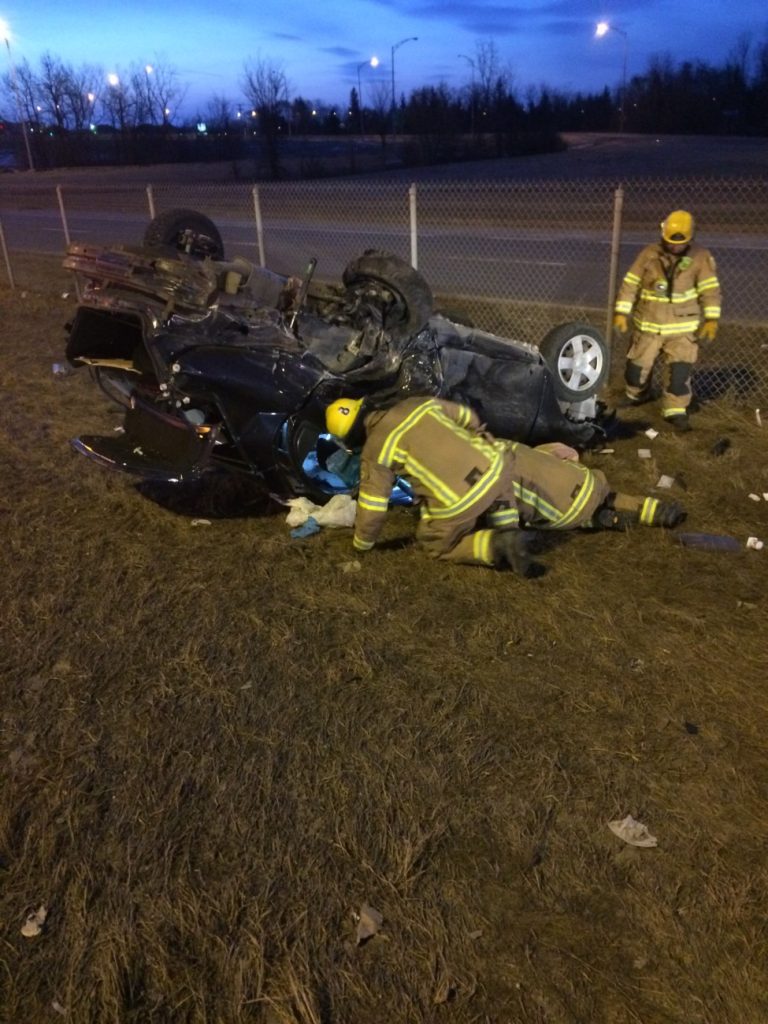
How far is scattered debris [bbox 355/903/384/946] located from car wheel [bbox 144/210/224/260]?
4638 mm

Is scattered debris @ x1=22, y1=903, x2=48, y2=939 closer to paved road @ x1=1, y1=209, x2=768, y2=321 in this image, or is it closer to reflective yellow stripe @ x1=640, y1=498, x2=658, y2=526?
reflective yellow stripe @ x1=640, y1=498, x2=658, y2=526

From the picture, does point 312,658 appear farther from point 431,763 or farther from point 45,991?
point 45,991

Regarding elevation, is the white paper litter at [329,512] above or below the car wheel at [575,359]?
below

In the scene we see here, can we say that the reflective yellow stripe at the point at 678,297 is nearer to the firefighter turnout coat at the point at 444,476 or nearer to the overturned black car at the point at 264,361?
the overturned black car at the point at 264,361

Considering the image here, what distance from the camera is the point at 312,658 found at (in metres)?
3.73

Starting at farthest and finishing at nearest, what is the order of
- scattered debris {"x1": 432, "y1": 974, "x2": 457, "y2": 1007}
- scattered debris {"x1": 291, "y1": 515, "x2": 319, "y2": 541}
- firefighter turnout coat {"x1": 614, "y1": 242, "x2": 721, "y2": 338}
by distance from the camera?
firefighter turnout coat {"x1": 614, "y1": 242, "x2": 721, "y2": 338} < scattered debris {"x1": 291, "y1": 515, "x2": 319, "y2": 541} < scattered debris {"x1": 432, "y1": 974, "x2": 457, "y2": 1007}

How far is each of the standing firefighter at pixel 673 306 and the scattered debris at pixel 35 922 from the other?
560 centimetres

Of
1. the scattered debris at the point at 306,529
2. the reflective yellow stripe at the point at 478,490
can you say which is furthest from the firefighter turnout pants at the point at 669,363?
the scattered debris at the point at 306,529

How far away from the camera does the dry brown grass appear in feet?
7.54

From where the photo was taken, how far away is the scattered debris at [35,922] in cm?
243

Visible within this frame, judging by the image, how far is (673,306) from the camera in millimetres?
6488

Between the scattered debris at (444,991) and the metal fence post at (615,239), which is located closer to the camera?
the scattered debris at (444,991)

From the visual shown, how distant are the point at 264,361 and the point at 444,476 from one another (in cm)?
116

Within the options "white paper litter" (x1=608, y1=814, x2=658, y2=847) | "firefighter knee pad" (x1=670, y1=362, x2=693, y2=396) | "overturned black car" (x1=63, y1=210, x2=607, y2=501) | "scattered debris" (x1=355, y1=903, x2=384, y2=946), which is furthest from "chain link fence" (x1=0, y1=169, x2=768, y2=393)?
"scattered debris" (x1=355, y1=903, x2=384, y2=946)
